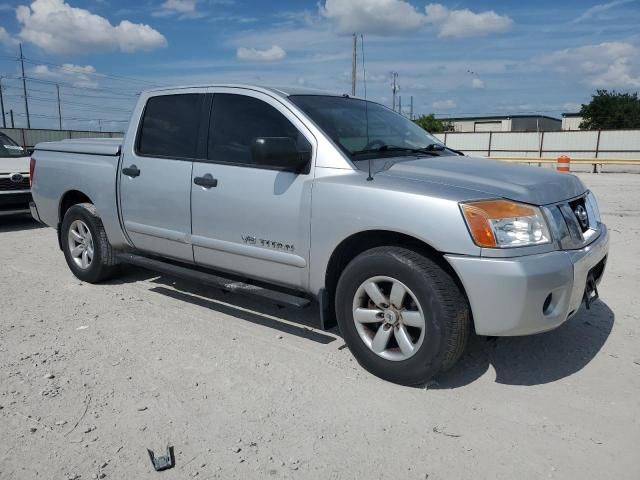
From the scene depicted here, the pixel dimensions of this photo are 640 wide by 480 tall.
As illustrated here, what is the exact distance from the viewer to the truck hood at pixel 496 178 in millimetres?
3107

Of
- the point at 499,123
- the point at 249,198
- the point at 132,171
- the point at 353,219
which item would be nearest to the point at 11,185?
the point at 132,171

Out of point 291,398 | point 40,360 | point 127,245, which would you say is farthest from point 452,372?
point 127,245

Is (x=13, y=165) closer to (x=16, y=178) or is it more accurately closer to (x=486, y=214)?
(x=16, y=178)

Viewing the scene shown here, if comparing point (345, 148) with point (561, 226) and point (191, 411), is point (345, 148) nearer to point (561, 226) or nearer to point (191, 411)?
point (561, 226)

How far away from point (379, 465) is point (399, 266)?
3.63ft

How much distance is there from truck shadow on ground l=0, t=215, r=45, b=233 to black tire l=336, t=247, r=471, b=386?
7451mm

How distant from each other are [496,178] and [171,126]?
2714 millimetres

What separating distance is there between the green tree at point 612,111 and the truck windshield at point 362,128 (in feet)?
195

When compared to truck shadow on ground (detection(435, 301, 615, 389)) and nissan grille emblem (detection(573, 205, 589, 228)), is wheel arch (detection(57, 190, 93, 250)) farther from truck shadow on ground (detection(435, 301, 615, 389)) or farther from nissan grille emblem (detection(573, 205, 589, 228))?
nissan grille emblem (detection(573, 205, 589, 228))

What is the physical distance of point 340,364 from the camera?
3648mm

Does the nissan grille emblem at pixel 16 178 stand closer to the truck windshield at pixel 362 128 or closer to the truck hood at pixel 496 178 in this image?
the truck windshield at pixel 362 128

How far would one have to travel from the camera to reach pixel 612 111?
5700 centimetres

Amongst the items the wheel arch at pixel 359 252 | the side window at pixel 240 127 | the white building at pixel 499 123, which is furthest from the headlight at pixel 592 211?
the white building at pixel 499 123

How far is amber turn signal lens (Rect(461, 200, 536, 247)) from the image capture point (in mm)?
2902
